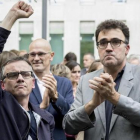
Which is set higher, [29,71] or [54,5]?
[54,5]

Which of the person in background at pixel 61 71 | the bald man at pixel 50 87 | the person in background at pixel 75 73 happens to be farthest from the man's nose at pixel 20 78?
the person in background at pixel 75 73

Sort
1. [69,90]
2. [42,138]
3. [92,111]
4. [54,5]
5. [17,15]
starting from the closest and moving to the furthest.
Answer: [17,15] → [92,111] → [42,138] → [69,90] → [54,5]

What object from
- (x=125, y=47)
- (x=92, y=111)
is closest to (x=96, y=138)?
(x=92, y=111)

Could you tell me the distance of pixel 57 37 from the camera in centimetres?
2242

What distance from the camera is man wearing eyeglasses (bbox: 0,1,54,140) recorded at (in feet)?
9.72

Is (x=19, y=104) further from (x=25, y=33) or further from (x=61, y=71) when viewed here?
(x=25, y=33)

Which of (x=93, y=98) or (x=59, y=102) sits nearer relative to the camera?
(x=93, y=98)

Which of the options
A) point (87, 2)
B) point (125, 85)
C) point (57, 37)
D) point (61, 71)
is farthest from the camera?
point (57, 37)

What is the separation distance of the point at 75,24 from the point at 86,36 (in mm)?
962

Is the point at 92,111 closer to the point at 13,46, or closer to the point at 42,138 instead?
the point at 42,138

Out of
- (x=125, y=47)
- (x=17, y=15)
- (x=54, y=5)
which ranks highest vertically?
(x=54, y=5)

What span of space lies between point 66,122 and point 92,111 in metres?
0.26

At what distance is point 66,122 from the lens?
11.1ft

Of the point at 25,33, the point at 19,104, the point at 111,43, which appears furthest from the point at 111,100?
the point at 25,33
